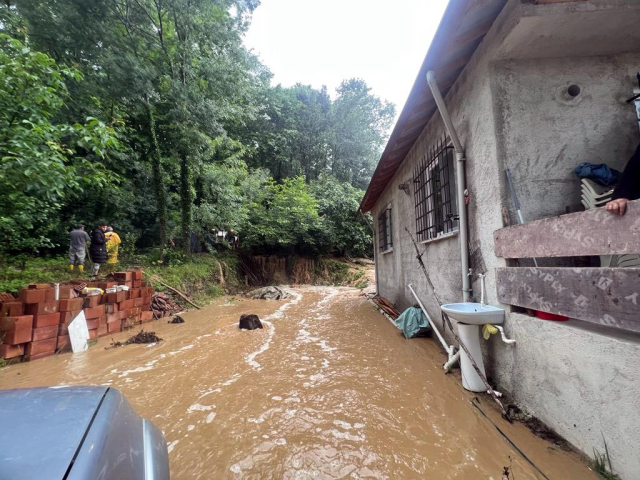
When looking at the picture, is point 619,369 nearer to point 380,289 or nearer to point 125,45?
point 380,289

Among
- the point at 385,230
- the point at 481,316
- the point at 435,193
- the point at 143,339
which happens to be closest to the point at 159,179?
the point at 143,339

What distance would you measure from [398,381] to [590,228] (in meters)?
2.29

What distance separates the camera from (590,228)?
5.02 feet

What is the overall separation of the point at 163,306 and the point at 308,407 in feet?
19.3

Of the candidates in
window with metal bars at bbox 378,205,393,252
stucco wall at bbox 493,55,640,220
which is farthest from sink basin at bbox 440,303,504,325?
window with metal bars at bbox 378,205,393,252

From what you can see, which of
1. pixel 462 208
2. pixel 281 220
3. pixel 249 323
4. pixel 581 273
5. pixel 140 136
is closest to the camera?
pixel 581 273

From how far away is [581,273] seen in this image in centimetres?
164

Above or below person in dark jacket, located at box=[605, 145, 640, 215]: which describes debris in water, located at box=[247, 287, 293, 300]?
below

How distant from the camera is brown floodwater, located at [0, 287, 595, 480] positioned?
5.64 ft

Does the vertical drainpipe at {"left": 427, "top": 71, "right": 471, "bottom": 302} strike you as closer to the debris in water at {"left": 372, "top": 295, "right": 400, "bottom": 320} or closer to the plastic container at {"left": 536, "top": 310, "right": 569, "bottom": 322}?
the plastic container at {"left": 536, "top": 310, "right": 569, "bottom": 322}

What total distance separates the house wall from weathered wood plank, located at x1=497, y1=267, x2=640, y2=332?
0.15 m

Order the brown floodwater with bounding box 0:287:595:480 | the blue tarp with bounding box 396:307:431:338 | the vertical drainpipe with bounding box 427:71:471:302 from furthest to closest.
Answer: the blue tarp with bounding box 396:307:431:338
the vertical drainpipe with bounding box 427:71:471:302
the brown floodwater with bounding box 0:287:595:480

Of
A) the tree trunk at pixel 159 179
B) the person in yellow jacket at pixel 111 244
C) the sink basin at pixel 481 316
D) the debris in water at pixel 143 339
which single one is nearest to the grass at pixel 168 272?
the person in yellow jacket at pixel 111 244

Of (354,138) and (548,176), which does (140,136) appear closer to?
(548,176)
